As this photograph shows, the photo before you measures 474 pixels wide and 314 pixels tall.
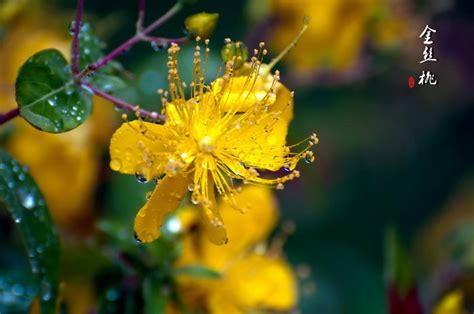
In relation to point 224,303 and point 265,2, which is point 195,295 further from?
point 265,2

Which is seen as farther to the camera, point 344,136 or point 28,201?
point 344,136

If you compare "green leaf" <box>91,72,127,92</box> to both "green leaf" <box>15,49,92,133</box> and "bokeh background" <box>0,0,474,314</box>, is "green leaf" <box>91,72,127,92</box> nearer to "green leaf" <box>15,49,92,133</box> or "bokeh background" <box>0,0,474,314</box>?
"green leaf" <box>15,49,92,133</box>

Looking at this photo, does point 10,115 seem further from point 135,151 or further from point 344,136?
point 344,136

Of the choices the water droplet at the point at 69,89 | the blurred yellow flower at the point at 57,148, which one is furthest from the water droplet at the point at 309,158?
the blurred yellow flower at the point at 57,148

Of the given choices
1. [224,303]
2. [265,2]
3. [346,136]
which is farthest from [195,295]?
[346,136]

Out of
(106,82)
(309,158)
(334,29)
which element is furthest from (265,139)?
(334,29)

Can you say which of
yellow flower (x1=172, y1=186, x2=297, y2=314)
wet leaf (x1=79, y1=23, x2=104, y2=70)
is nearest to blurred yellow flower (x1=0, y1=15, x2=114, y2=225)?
yellow flower (x1=172, y1=186, x2=297, y2=314)

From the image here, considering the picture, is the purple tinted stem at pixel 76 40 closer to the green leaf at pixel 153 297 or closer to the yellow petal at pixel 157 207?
the yellow petal at pixel 157 207
